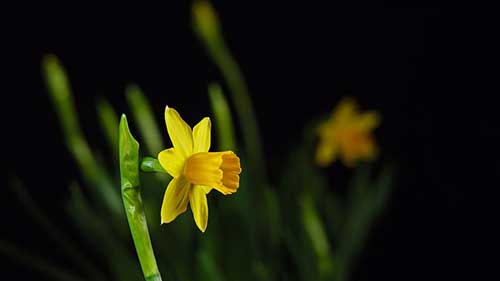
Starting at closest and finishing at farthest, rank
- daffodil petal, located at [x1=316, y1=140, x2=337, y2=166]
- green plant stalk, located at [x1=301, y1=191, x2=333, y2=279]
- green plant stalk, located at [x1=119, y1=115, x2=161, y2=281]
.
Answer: green plant stalk, located at [x1=119, y1=115, x2=161, y2=281], green plant stalk, located at [x1=301, y1=191, x2=333, y2=279], daffodil petal, located at [x1=316, y1=140, x2=337, y2=166]

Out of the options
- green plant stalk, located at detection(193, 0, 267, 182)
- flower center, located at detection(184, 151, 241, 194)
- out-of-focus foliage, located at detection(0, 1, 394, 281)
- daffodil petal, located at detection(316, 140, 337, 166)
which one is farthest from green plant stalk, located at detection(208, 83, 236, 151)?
flower center, located at detection(184, 151, 241, 194)

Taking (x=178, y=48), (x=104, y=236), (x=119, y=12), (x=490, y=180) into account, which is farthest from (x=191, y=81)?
(x=490, y=180)

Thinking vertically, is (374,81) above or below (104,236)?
above

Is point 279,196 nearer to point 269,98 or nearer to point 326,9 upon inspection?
point 269,98

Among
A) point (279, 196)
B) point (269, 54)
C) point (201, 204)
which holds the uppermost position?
point (269, 54)

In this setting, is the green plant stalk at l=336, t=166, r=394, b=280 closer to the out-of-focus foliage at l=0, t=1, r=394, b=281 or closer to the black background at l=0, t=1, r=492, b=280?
the out-of-focus foliage at l=0, t=1, r=394, b=281

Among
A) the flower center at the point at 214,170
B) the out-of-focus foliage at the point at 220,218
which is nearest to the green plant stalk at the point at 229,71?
the out-of-focus foliage at the point at 220,218

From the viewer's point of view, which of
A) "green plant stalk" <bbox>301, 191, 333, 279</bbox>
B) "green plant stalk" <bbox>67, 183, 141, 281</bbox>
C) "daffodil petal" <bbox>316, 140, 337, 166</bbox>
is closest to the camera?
"green plant stalk" <bbox>301, 191, 333, 279</bbox>
